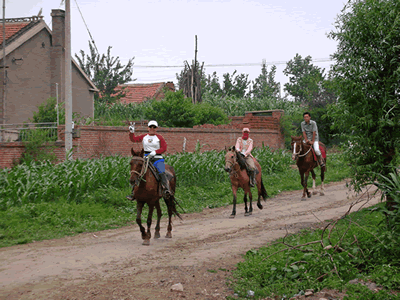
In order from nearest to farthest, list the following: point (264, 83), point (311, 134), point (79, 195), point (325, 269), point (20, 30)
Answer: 1. point (325, 269)
2. point (79, 195)
3. point (311, 134)
4. point (20, 30)
5. point (264, 83)

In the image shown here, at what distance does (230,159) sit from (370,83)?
5.01 m

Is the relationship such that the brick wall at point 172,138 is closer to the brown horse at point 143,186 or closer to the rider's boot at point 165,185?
the rider's boot at point 165,185

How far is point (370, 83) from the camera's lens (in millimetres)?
7875

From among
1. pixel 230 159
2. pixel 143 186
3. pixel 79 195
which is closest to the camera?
pixel 143 186

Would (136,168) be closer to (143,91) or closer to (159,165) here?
(159,165)

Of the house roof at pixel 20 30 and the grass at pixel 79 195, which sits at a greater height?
the house roof at pixel 20 30

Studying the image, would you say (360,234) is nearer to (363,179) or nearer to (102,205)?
(363,179)

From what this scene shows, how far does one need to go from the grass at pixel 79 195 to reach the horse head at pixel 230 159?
284 centimetres

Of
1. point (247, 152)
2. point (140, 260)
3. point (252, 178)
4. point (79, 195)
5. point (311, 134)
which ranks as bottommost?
point (140, 260)

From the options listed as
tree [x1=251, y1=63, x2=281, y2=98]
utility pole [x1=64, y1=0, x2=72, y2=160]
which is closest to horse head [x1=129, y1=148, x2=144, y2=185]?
utility pole [x1=64, y1=0, x2=72, y2=160]

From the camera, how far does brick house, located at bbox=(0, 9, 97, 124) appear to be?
29.2 metres

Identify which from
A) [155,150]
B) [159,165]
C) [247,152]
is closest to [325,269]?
[159,165]

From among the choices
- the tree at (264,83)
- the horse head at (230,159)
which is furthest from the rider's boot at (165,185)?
the tree at (264,83)

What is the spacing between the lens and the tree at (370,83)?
301 inches
